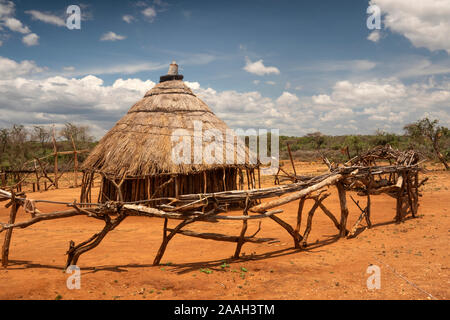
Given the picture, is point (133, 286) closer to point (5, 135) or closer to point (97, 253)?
point (97, 253)

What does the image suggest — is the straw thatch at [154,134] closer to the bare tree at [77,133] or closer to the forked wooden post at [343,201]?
the forked wooden post at [343,201]

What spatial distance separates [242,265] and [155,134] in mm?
6753

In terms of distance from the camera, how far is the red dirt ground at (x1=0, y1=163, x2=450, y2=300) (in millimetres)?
4230

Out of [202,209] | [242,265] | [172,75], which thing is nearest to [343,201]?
[242,265]

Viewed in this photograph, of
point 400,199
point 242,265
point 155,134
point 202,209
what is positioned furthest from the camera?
point 155,134

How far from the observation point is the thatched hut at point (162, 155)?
9914 mm

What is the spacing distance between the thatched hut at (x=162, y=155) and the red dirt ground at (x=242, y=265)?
1.85 meters

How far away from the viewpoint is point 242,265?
211 inches

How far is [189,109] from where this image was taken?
12.0 metres

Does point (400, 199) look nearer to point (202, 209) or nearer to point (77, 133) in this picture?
point (202, 209)

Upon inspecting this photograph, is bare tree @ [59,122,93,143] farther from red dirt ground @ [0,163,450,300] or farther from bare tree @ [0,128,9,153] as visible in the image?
red dirt ground @ [0,163,450,300]

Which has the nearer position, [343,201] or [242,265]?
[242,265]

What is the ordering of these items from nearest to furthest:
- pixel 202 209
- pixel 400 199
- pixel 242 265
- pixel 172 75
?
pixel 242 265
pixel 202 209
pixel 400 199
pixel 172 75
